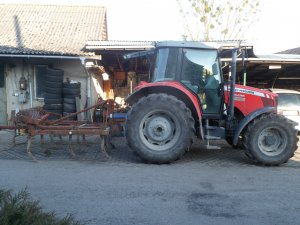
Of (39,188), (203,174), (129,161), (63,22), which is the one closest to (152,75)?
(129,161)

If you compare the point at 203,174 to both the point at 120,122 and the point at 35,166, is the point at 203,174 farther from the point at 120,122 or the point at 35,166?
the point at 35,166

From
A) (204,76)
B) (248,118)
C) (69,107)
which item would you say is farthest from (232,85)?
(69,107)

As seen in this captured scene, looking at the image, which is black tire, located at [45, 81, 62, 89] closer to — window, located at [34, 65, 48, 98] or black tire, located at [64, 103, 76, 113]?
black tire, located at [64, 103, 76, 113]

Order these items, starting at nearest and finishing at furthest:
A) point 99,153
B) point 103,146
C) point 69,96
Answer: point 103,146, point 99,153, point 69,96

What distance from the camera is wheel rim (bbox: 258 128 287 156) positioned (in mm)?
7082

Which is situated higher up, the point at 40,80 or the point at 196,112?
the point at 40,80

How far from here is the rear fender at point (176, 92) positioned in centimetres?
711

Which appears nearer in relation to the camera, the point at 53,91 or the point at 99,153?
the point at 99,153

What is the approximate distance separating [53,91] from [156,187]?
23.9ft

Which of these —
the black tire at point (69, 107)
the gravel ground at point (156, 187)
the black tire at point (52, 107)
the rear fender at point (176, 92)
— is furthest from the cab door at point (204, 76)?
the black tire at point (52, 107)

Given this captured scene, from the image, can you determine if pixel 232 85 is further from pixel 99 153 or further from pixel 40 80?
pixel 40 80

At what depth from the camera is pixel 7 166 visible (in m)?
6.82

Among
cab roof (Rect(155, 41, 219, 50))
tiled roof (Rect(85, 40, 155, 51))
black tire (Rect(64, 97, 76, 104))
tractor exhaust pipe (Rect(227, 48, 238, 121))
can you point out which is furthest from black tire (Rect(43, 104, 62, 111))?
tractor exhaust pipe (Rect(227, 48, 238, 121))

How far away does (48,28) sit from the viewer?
1589cm
